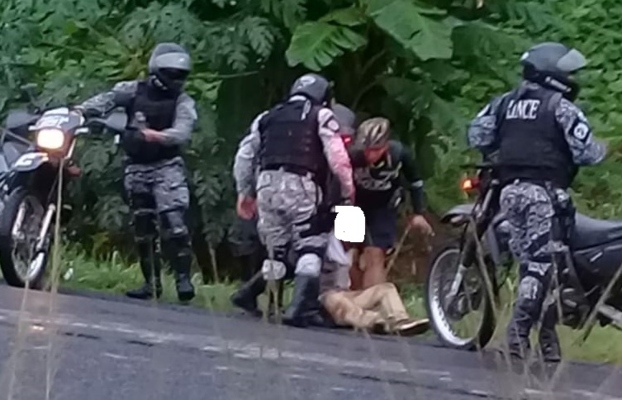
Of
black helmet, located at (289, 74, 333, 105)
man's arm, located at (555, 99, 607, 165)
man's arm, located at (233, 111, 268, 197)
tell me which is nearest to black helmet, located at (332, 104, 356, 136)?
black helmet, located at (289, 74, 333, 105)

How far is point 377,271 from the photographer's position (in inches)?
453

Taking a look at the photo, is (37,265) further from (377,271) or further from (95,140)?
(95,140)

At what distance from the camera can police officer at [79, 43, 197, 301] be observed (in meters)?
11.5

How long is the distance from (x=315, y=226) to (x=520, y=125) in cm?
216

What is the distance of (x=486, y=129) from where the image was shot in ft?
30.2

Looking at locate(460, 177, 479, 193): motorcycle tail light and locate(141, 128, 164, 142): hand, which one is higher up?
locate(141, 128, 164, 142): hand

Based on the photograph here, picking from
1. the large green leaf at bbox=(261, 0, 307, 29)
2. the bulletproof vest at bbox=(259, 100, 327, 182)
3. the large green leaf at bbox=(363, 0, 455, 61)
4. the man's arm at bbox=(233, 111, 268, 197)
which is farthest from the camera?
the large green leaf at bbox=(261, 0, 307, 29)

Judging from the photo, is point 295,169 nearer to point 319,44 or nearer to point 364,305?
point 364,305

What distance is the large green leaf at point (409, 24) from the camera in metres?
12.9

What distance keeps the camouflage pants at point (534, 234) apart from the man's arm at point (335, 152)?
5.34 feet

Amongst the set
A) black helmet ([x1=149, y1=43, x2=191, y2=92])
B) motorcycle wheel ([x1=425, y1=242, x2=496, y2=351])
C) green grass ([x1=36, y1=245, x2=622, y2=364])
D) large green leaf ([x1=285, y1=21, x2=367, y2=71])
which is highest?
large green leaf ([x1=285, y1=21, x2=367, y2=71])

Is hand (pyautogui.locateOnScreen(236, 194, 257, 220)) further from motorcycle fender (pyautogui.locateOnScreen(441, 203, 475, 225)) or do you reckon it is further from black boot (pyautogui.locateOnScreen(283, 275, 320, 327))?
motorcycle fender (pyautogui.locateOnScreen(441, 203, 475, 225))

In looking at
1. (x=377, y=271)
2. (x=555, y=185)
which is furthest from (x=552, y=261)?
(x=377, y=271)

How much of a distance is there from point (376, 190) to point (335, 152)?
102 cm
